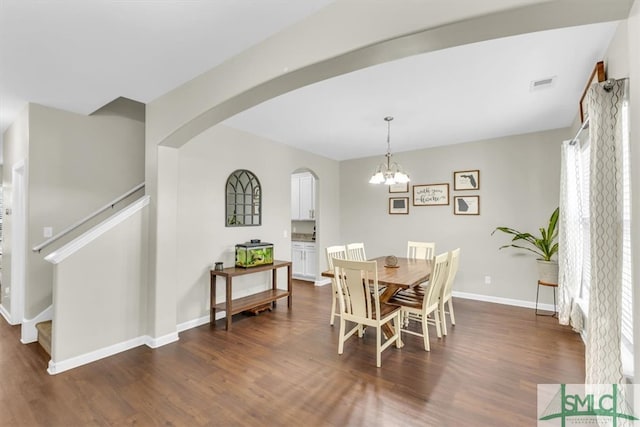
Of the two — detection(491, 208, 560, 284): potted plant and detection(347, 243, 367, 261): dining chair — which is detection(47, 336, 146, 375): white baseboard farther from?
detection(491, 208, 560, 284): potted plant

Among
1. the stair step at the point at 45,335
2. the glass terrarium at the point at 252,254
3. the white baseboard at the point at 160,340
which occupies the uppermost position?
the glass terrarium at the point at 252,254

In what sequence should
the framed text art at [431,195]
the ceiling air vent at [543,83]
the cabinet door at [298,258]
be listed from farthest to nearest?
the cabinet door at [298,258], the framed text art at [431,195], the ceiling air vent at [543,83]

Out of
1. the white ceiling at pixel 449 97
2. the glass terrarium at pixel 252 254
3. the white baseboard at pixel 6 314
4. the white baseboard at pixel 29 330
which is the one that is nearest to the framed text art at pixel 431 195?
the white ceiling at pixel 449 97

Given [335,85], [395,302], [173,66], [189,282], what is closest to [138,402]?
[189,282]

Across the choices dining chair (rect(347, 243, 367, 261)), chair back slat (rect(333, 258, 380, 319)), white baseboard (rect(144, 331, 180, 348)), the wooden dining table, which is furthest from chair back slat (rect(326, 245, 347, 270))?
white baseboard (rect(144, 331, 180, 348))

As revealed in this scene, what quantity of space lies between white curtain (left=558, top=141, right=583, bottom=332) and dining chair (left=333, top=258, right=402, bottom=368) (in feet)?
6.59

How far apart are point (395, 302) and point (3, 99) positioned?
15.2 feet

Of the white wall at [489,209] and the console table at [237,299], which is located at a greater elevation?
the white wall at [489,209]

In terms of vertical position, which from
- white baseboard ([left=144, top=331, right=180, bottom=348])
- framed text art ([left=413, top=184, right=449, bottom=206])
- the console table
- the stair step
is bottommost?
white baseboard ([left=144, top=331, right=180, bottom=348])

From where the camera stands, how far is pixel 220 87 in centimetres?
246

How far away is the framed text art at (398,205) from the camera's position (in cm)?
548

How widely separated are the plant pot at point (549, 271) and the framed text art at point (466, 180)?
1.45 meters

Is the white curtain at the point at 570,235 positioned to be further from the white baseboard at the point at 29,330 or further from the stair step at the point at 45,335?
the white baseboard at the point at 29,330

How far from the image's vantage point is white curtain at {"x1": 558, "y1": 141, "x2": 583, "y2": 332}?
3.22 meters
